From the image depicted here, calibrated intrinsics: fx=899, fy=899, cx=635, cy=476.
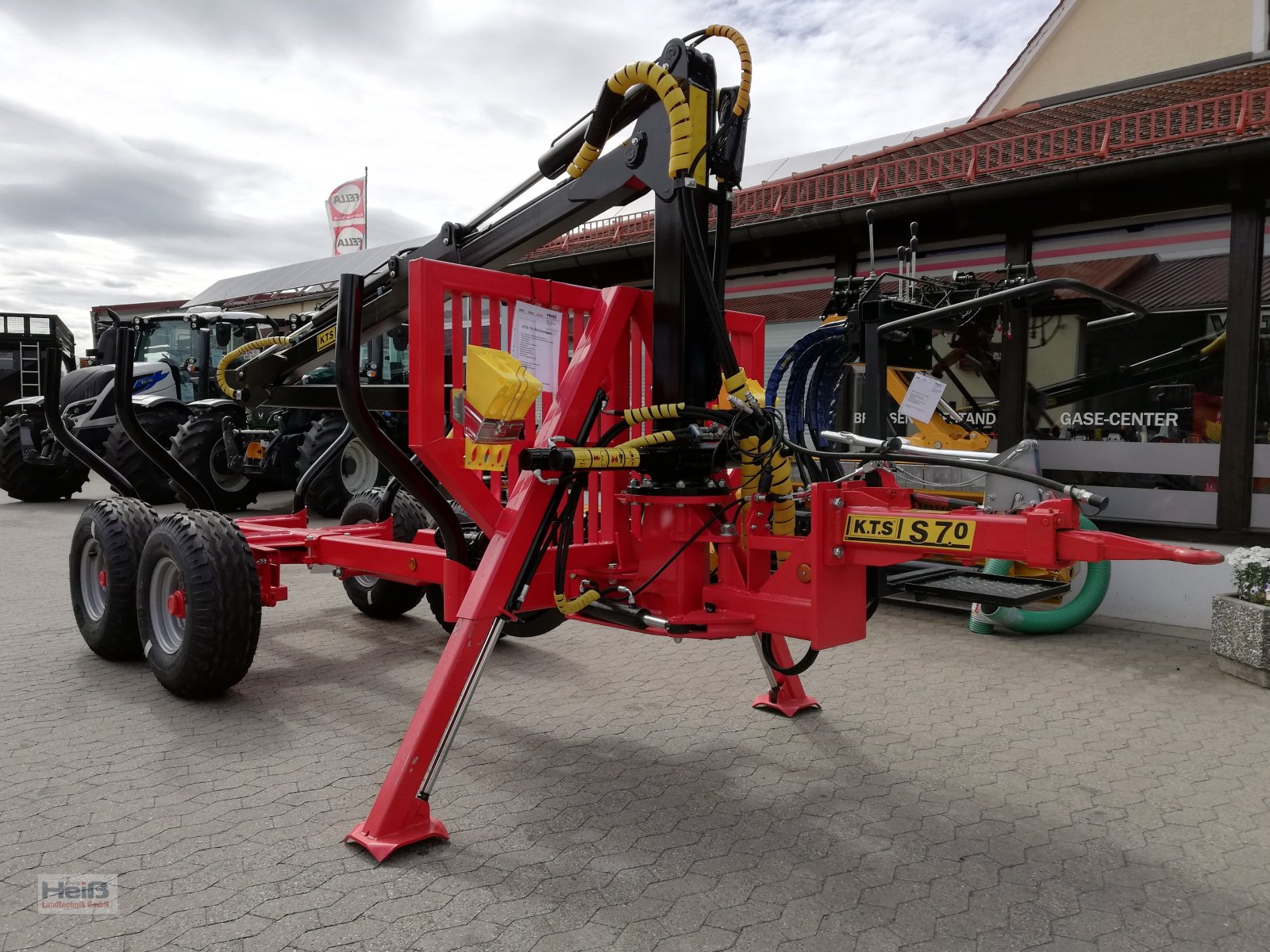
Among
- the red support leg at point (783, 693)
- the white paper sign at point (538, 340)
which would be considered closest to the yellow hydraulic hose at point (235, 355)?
the white paper sign at point (538, 340)

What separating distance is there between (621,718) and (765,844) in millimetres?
1293

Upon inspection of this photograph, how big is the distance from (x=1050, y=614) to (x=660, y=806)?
146 inches

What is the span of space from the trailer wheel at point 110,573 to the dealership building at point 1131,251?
536 centimetres

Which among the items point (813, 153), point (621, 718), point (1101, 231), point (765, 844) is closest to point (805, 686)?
point (621, 718)

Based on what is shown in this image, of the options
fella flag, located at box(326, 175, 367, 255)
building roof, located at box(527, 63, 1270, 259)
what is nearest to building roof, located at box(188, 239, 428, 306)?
fella flag, located at box(326, 175, 367, 255)

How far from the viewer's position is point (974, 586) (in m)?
3.33

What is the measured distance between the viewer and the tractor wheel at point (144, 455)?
10.5 meters

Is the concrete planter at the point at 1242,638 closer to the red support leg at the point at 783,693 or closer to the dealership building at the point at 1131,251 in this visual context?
the dealership building at the point at 1131,251

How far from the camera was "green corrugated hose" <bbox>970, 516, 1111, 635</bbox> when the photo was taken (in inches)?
228

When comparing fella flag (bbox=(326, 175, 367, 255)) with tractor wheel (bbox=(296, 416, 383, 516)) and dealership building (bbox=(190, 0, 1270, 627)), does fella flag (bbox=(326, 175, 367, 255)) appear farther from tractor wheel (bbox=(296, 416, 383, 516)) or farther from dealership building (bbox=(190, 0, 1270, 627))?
dealership building (bbox=(190, 0, 1270, 627))

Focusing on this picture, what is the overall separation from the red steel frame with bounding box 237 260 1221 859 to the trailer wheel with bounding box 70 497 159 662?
6.09 feet

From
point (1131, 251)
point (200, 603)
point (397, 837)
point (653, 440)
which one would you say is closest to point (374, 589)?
point (200, 603)

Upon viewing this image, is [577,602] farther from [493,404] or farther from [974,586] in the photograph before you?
[974,586]

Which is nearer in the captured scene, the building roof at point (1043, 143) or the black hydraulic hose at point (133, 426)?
the black hydraulic hose at point (133, 426)
